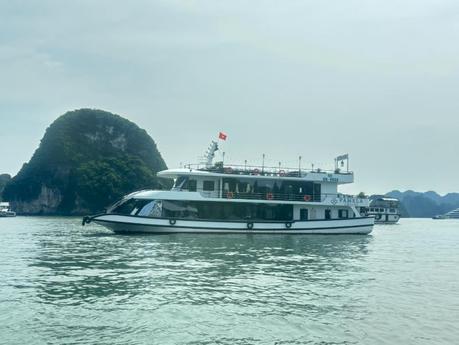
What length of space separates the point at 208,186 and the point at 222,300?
2588cm

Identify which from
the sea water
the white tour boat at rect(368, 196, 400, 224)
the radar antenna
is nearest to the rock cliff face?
the white tour boat at rect(368, 196, 400, 224)

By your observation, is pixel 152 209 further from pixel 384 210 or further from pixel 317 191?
pixel 384 210

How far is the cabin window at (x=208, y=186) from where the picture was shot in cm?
3800

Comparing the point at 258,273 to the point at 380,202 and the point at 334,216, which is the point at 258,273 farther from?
the point at 380,202

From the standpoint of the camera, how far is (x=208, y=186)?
125 feet

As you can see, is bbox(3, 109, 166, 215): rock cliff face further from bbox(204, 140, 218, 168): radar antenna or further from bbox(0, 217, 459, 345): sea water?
bbox(0, 217, 459, 345): sea water

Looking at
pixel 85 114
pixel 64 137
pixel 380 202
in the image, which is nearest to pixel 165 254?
pixel 380 202

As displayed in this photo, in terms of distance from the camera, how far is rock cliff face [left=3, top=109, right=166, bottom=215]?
399ft

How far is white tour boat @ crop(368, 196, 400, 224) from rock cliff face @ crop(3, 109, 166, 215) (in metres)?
58.9

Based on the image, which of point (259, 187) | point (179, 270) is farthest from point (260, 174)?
point (179, 270)

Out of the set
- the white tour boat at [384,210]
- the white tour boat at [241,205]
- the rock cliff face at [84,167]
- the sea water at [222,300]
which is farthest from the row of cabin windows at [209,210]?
the rock cliff face at [84,167]

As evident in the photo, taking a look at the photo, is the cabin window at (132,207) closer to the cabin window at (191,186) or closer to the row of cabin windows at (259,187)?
the row of cabin windows at (259,187)

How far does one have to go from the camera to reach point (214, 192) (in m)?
38.0

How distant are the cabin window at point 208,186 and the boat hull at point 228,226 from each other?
3522 millimetres
